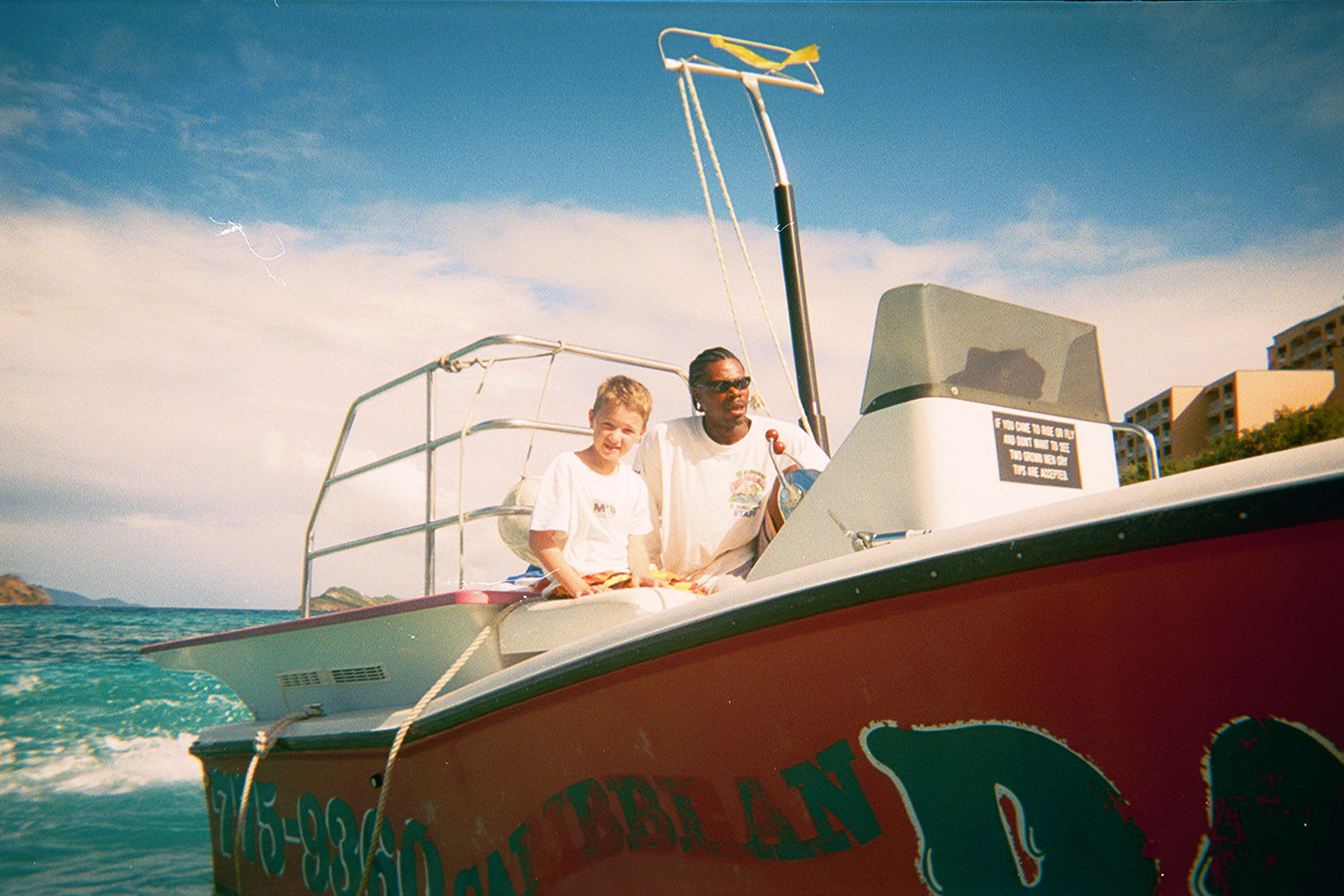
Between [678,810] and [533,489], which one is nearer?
[678,810]

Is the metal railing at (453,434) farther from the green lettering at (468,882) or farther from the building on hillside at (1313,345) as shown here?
the building on hillside at (1313,345)

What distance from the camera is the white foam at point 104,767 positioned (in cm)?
754

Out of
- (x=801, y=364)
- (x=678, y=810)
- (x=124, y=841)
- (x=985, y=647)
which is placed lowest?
(x=124, y=841)

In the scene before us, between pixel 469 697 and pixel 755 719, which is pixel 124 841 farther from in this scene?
pixel 755 719

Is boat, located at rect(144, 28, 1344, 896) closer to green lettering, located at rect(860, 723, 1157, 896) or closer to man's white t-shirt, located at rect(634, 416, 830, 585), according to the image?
green lettering, located at rect(860, 723, 1157, 896)

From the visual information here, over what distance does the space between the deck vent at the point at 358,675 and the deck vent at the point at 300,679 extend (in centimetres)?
14

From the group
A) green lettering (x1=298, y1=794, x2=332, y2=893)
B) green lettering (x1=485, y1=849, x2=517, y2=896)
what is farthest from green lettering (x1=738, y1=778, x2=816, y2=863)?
green lettering (x1=298, y1=794, x2=332, y2=893)

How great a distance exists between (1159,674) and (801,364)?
10.4 ft

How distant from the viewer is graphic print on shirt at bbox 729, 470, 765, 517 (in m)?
2.79

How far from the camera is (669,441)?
2.91 meters

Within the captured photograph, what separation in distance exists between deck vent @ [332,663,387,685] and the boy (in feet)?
2.76

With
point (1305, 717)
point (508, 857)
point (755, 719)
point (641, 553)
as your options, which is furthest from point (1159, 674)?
point (641, 553)

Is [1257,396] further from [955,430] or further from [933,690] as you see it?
[933,690]

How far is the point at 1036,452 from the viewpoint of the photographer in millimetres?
2061
